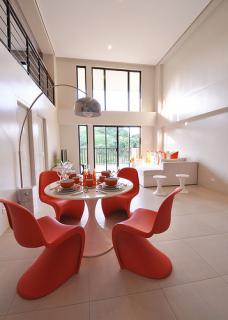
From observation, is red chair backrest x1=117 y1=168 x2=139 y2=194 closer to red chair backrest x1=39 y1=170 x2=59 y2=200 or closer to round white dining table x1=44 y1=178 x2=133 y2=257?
round white dining table x1=44 y1=178 x2=133 y2=257

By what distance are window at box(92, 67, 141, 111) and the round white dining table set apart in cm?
622

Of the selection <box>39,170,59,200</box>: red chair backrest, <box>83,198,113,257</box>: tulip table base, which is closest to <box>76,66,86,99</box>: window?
<box>39,170,59,200</box>: red chair backrest

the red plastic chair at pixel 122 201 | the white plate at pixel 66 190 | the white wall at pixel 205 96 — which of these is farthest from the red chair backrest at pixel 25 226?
the white wall at pixel 205 96

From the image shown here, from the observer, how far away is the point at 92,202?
2178 millimetres

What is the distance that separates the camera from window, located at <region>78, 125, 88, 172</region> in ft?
25.0

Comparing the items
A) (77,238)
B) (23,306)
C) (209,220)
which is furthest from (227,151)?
(23,306)

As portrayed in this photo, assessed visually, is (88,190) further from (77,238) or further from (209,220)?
(209,220)

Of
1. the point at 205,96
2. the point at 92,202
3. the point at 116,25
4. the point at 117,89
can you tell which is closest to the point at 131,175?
the point at 92,202

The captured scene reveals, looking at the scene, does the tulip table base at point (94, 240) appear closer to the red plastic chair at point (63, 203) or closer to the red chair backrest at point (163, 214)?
the red plastic chair at point (63, 203)

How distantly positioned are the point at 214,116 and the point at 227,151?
1.02 metres

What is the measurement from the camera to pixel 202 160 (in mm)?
5148

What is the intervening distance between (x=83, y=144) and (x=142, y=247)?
6.30m

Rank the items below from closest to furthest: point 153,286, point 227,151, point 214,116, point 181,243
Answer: point 153,286 < point 181,243 < point 227,151 < point 214,116

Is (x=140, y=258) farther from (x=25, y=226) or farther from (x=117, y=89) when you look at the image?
(x=117, y=89)
